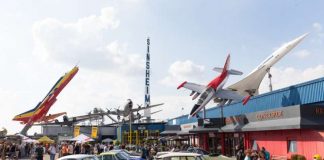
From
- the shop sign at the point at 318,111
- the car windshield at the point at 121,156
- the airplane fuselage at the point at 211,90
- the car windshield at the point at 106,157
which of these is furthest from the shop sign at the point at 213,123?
the car windshield at the point at 106,157

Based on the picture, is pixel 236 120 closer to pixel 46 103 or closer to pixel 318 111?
pixel 318 111

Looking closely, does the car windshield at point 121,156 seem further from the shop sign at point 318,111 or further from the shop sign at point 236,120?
the shop sign at point 236,120

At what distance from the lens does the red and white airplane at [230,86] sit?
1567 inches

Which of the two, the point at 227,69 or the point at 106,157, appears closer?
the point at 106,157

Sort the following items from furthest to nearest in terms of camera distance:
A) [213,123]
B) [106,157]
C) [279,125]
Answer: [213,123] → [279,125] → [106,157]

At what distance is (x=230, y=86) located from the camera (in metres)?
44.6

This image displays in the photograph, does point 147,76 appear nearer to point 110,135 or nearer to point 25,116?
point 110,135

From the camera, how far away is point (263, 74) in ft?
134

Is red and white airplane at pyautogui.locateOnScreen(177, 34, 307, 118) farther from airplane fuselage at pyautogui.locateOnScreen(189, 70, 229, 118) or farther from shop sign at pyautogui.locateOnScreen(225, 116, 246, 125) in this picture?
shop sign at pyautogui.locateOnScreen(225, 116, 246, 125)

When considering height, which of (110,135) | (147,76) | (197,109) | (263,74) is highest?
(147,76)

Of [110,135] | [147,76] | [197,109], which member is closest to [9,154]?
[197,109]

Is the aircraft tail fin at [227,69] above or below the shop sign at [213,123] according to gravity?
above

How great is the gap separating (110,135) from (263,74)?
1847 inches

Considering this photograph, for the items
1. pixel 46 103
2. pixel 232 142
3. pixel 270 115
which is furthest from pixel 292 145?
pixel 46 103
